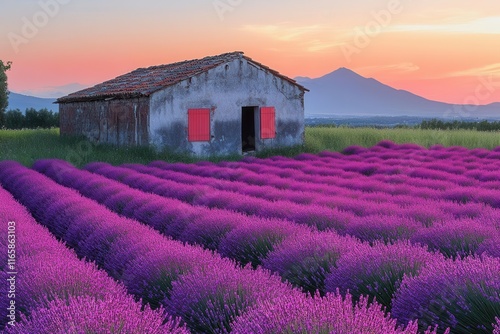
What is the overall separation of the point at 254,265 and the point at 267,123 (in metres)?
15.9

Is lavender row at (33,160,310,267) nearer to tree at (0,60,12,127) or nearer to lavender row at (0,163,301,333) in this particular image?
lavender row at (0,163,301,333)

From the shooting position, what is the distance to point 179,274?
433 centimetres

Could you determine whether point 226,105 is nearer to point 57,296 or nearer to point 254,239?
point 254,239

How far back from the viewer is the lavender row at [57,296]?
2.80m

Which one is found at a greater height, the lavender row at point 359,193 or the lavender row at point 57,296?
the lavender row at point 57,296

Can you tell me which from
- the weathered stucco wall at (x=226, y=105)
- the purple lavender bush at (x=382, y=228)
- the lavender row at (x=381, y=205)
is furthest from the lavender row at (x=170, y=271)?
the weathered stucco wall at (x=226, y=105)

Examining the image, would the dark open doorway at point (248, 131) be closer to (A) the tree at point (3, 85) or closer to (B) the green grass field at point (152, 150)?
(B) the green grass field at point (152, 150)

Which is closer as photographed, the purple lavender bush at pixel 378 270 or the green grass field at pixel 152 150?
the purple lavender bush at pixel 378 270

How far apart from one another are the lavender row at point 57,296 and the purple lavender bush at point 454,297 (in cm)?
146

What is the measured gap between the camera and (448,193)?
9352 millimetres

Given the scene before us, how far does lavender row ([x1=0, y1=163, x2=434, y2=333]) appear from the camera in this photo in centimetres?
347

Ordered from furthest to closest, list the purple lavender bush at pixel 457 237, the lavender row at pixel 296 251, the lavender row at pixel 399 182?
the lavender row at pixel 399 182
the purple lavender bush at pixel 457 237
the lavender row at pixel 296 251

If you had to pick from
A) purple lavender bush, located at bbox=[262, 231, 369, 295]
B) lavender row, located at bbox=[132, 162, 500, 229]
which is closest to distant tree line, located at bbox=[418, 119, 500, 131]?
lavender row, located at bbox=[132, 162, 500, 229]

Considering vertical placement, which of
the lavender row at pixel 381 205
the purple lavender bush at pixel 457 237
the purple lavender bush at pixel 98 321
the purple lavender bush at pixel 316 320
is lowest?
the lavender row at pixel 381 205
